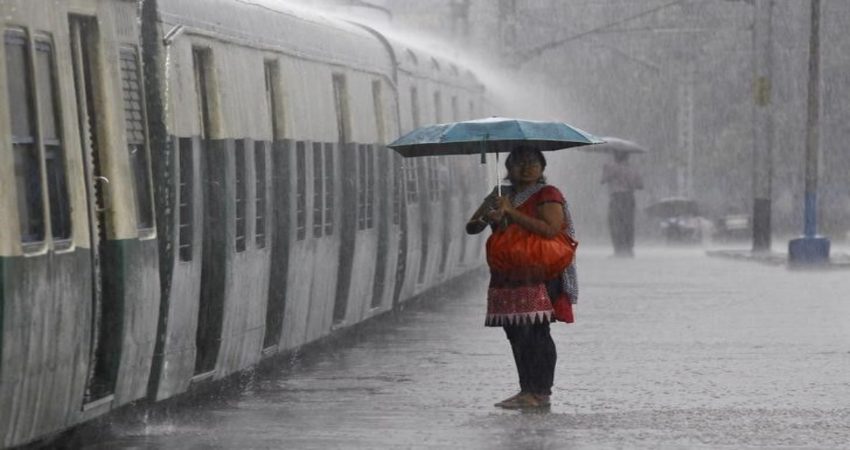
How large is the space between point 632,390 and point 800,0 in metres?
46.3

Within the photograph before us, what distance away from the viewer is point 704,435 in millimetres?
11656

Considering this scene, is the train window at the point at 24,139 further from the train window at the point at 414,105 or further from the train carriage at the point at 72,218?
the train window at the point at 414,105

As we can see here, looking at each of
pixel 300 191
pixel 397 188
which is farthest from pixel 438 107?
pixel 300 191

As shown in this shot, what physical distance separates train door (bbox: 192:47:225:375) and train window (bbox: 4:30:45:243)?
294 centimetres

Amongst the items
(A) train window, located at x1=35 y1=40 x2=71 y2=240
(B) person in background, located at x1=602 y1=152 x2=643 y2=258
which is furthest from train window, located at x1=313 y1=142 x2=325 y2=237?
(B) person in background, located at x1=602 y1=152 x2=643 y2=258

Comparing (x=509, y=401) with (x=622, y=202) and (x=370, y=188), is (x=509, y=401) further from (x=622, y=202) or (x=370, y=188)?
(x=622, y=202)

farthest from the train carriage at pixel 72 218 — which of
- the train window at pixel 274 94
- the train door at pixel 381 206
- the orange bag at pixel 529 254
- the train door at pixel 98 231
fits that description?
the train door at pixel 381 206

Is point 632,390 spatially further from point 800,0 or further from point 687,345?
point 800,0

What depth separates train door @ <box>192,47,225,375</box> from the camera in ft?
41.5

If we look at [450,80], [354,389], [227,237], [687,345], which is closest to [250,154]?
[227,237]

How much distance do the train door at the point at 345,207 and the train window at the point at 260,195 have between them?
2.93 metres

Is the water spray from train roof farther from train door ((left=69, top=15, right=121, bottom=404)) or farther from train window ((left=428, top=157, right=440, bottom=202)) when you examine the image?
train door ((left=69, top=15, right=121, bottom=404))

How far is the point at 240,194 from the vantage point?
13.4 metres

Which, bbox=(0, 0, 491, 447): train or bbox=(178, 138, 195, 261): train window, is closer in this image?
bbox=(0, 0, 491, 447): train
